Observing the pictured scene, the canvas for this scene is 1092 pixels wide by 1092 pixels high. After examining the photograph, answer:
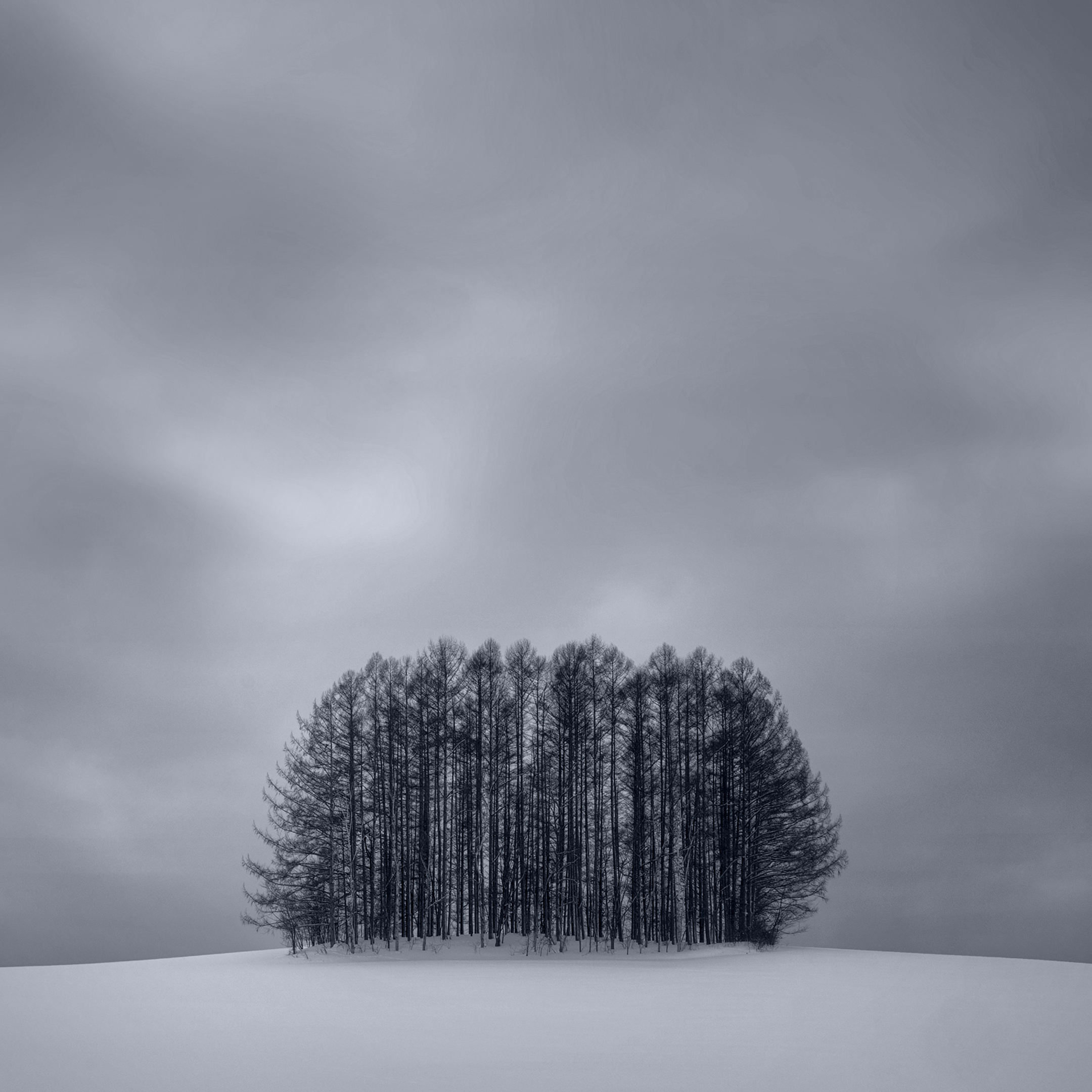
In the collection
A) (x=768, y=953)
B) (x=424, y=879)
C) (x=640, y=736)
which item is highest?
(x=640, y=736)

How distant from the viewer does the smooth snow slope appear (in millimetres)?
10375

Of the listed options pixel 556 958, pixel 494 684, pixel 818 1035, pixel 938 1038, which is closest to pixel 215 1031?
pixel 818 1035

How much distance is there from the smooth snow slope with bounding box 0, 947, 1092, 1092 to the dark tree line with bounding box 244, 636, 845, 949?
51.6ft

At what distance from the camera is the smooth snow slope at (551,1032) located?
34.0ft

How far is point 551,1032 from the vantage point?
13.8 metres

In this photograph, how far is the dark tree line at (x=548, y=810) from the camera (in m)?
41.4

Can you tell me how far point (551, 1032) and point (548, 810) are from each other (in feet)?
102

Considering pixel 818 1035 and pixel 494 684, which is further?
pixel 494 684

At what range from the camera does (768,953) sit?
120 ft

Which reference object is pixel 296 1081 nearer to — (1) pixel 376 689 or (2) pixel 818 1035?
(2) pixel 818 1035

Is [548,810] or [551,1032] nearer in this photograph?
[551,1032]

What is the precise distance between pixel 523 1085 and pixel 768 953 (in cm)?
2972

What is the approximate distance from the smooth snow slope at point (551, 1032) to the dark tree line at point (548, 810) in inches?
619

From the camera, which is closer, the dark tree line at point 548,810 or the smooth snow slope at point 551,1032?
the smooth snow slope at point 551,1032
